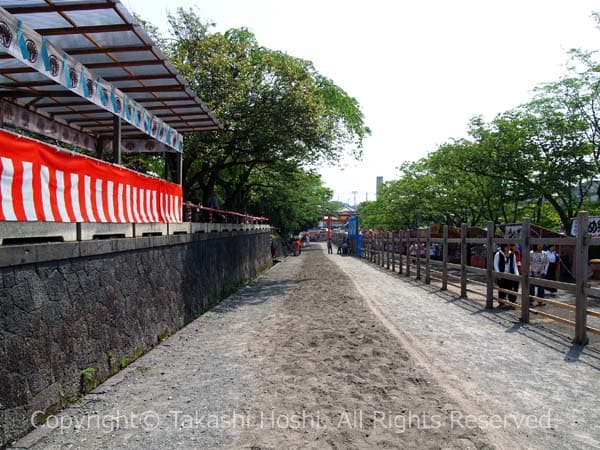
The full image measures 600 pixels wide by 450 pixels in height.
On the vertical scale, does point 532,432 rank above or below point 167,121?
below

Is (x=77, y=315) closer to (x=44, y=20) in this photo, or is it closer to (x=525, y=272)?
(x=44, y=20)

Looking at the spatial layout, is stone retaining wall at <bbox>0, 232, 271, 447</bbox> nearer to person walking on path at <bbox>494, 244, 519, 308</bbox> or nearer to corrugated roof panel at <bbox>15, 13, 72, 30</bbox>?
corrugated roof panel at <bbox>15, 13, 72, 30</bbox>

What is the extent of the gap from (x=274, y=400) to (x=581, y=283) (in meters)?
5.14

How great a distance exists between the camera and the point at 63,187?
5.53 metres

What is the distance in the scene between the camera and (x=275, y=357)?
262 inches

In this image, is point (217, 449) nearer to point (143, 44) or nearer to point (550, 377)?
point (550, 377)

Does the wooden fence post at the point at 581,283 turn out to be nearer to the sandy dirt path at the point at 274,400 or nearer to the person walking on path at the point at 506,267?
the sandy dirt path at the point at 274,400

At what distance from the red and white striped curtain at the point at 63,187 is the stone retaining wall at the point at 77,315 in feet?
1.26

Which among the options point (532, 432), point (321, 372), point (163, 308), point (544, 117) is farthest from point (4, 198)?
point (544, 117)

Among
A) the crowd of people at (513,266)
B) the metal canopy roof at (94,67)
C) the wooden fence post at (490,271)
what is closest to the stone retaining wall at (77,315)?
the metal canopy roof at (94,67)

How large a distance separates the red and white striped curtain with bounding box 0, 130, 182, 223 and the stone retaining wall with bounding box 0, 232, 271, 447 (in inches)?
15.1

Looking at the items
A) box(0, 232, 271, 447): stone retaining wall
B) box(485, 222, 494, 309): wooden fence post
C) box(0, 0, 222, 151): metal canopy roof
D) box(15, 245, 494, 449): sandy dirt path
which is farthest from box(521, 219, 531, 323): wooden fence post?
box(0, 0, 222, 151): metal canopy roof

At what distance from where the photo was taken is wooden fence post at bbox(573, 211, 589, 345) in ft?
23.9

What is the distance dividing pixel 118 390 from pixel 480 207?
31.1 m
